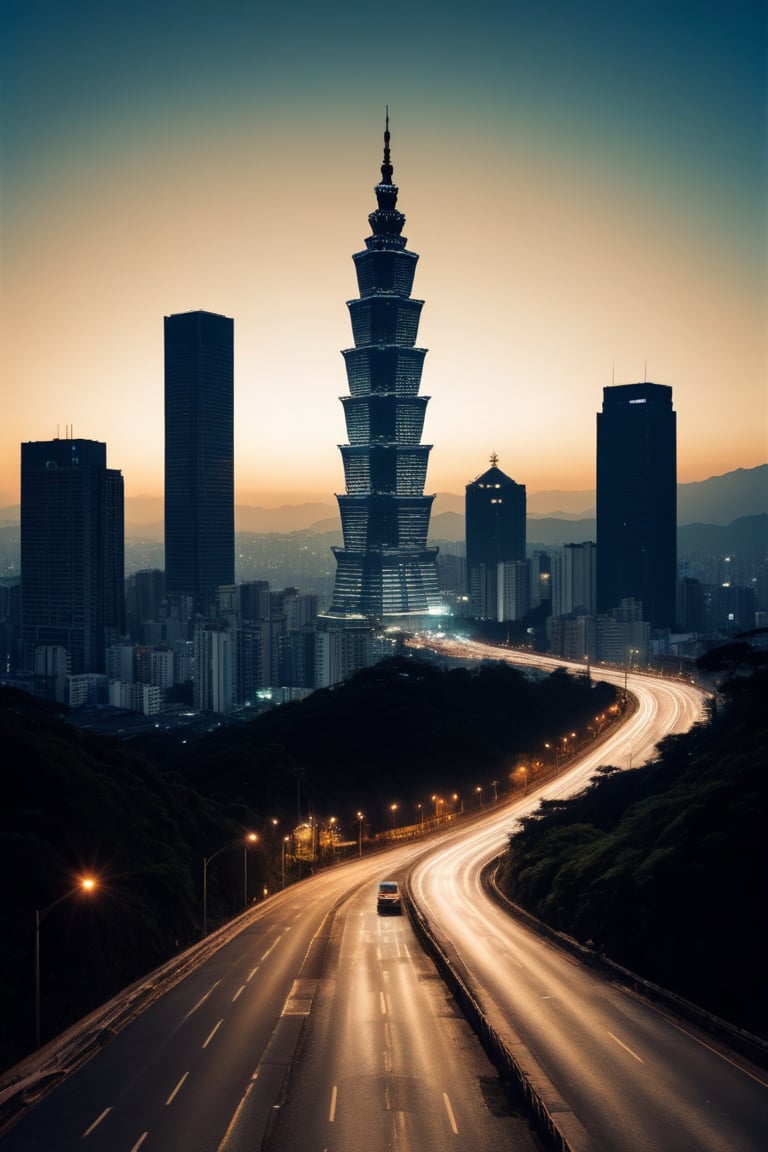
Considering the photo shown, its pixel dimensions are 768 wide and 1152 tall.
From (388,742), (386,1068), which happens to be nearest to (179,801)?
(386,1068)

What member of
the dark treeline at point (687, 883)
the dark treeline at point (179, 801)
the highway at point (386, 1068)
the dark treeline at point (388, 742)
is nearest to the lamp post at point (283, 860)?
the dark treeline at point (179, 801)

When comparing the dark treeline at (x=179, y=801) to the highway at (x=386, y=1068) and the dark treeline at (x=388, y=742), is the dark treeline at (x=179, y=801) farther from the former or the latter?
the highway at (x=386, y=1068)

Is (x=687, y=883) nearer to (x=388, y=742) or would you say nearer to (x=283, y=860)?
(x=283, y=860)

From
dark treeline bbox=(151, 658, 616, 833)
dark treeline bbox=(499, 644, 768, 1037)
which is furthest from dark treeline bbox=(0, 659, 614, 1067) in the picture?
dark treeline bbox=(499, 644, 768, 1037)

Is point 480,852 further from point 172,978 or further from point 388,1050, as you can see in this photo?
point 388,1050

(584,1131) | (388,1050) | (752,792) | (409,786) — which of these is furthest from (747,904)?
(409,786)
